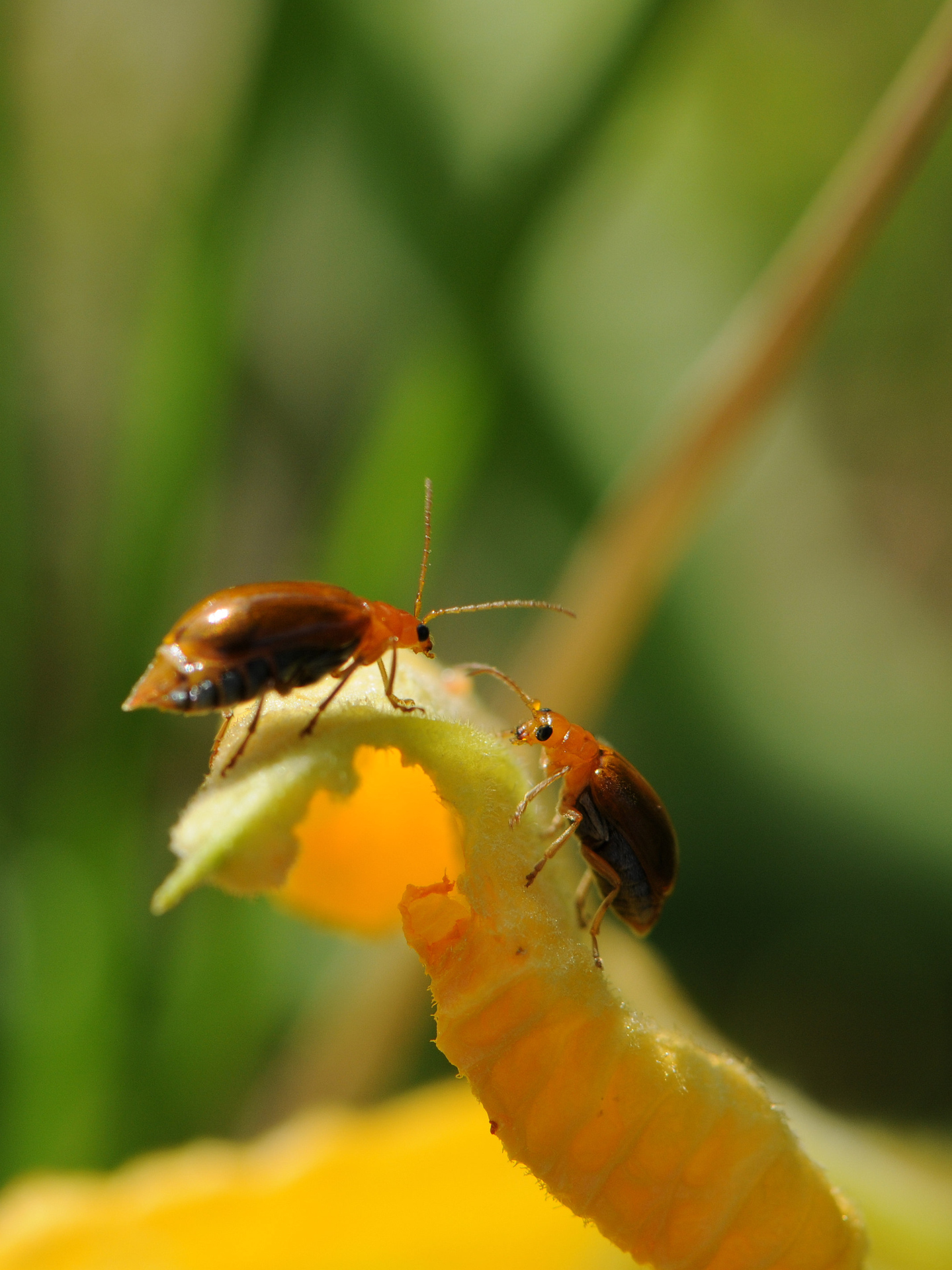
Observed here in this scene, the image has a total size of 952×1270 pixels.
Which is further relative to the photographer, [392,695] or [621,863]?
[621,863]

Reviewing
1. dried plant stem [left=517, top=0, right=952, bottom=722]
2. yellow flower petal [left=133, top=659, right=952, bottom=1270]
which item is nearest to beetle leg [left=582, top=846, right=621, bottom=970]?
yellow flower petal [left=133, top=659, right=952, bottom=1270]

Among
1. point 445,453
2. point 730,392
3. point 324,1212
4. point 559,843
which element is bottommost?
point 324,1212

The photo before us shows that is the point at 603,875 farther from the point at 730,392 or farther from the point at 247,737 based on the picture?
the point at 730,392

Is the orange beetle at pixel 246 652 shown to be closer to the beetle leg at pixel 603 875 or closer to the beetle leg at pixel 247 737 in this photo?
the beetle leg at pixel 247 737

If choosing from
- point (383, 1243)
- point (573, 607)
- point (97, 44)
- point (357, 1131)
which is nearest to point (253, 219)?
point (573, 607)

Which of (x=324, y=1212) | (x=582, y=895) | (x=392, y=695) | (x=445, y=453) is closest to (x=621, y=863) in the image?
(x=582, y=895)

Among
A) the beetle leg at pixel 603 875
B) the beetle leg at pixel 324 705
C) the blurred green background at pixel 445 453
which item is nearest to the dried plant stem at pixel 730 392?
the blurred green background at pixel 445 453

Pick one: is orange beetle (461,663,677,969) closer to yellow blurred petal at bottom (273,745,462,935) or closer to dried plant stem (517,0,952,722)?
yellow blurred petal at bottom (273,745,462,935)

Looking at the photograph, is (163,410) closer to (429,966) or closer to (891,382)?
(429,966)
